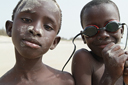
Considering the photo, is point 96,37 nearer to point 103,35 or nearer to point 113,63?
point 103,35

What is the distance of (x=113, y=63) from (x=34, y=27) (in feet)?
2.56

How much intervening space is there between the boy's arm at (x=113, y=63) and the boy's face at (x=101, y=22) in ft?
0.67

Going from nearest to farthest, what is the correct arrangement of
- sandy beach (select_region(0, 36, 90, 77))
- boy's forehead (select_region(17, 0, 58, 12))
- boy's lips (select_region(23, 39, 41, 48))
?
boy's lips (select_region(23, 39, 41, 48))
boy's forehead (select_region(17, 0, 58, 12))
sandy beach (select_region(0, 36, 90, 77))

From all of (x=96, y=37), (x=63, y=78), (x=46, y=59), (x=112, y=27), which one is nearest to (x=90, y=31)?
(x=96, y=37)

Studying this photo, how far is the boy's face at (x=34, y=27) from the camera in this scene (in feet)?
4.18

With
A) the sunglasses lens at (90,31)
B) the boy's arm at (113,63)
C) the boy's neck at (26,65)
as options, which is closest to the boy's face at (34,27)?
the boy's neck at (26,65)

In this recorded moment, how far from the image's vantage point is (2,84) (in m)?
1.43

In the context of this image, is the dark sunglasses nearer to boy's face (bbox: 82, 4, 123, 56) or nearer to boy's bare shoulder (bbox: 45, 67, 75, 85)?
boy's face (bbox: 82, 4, 123, 56)

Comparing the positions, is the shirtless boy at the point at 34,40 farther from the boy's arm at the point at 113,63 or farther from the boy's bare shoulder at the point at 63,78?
the boy's arm at the point at 113,63

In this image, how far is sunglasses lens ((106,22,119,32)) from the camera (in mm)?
1499

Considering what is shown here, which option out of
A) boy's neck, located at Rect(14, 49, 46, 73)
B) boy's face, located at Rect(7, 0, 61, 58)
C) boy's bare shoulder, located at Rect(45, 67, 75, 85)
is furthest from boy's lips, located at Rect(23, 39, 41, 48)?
boy's bare shoulder, located at Rect(45, 67, 75, 85)

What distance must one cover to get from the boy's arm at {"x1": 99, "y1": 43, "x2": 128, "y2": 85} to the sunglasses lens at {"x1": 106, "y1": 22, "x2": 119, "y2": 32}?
0.24 m

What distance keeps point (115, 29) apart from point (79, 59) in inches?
19.9

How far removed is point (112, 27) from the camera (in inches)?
60.0
